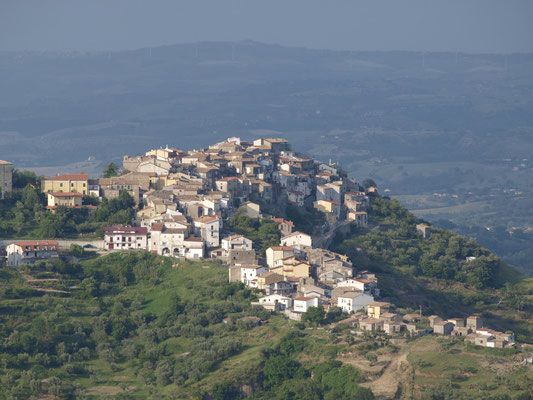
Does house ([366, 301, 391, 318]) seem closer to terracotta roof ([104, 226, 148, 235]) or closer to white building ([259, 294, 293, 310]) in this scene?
white building ([259, 294, 293, 310])

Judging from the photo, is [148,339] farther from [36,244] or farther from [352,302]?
[36,244]

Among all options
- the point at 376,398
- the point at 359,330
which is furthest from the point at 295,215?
the point at 376,398

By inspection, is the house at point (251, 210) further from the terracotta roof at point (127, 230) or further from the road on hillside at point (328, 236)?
the terracotta roof at point (127, 230)

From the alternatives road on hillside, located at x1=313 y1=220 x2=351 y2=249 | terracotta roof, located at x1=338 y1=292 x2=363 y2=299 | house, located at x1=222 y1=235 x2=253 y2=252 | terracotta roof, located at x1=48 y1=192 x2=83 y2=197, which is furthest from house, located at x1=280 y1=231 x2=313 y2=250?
terracotta roof, located at x1=48 y1=192 x2=83 y2=197

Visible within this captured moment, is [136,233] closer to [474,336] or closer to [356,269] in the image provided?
[356,269]

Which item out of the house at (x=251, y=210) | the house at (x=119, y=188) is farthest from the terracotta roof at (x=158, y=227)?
the house at (x=251, y=210)

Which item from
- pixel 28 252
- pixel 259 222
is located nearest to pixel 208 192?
pixel 259 222
